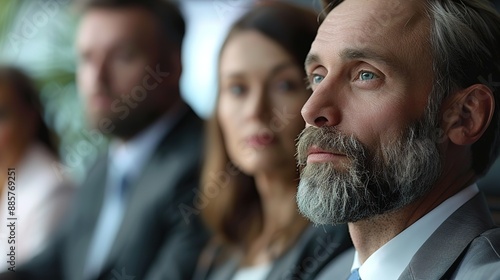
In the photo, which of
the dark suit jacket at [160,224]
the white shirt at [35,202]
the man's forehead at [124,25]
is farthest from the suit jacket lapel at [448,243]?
the white shirt at [35,202]

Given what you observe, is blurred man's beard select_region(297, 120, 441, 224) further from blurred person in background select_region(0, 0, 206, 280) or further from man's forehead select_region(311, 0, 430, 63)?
blurred person in background select_region(0, 0, 206, 280)

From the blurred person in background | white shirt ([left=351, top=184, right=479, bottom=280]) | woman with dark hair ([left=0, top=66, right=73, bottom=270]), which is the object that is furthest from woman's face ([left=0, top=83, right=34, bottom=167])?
white shirt ([left=351, top=184, right=479, bottom=280])

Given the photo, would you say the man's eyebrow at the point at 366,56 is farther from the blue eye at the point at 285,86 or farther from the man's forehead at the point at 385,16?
the blue eye at the point at 285,86

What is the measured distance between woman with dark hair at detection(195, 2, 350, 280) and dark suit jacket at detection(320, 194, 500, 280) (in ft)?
1.48

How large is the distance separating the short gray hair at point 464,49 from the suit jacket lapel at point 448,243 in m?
→ 0.09

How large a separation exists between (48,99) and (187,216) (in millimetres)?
548

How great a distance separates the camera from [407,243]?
3.06 ft

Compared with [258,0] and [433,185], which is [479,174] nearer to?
[433,185]

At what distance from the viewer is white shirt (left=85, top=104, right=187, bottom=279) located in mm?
1747

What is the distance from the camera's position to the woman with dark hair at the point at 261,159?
56.1 inches

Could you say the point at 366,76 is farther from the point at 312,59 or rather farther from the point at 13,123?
the point at 13,123

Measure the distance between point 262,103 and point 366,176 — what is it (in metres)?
0.56

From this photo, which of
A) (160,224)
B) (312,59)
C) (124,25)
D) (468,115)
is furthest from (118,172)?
(468,115)

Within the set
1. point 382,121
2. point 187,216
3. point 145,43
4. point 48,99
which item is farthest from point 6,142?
point 382,121
